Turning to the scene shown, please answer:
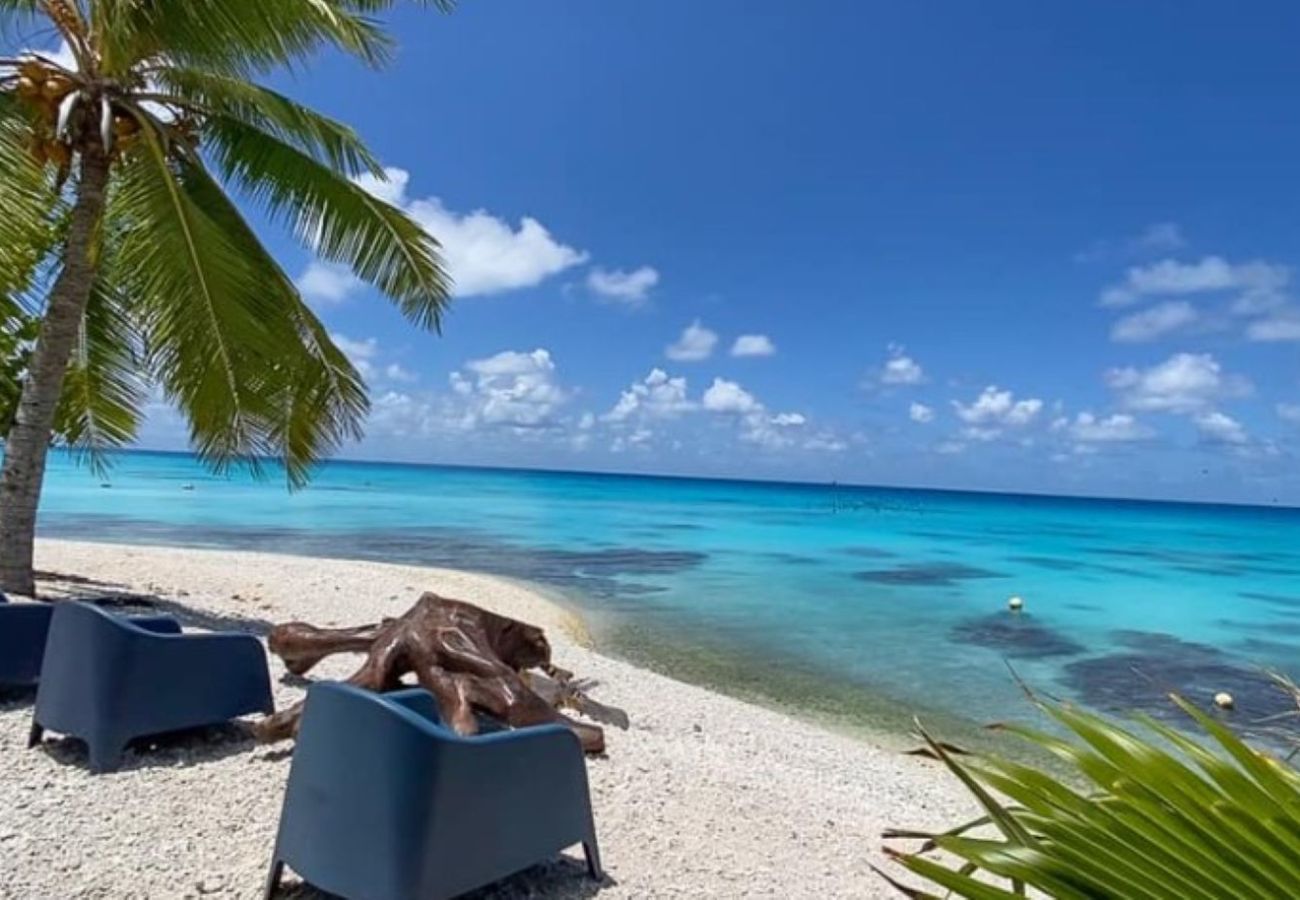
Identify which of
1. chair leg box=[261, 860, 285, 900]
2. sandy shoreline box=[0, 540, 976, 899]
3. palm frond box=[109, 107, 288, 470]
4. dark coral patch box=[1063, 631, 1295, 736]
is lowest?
dark coral patch box=[1063, 631, 1295, 736]

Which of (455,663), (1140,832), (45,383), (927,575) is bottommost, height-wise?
(927,575)

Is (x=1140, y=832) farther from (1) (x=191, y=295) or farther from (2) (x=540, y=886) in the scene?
(1) (x=191, y=295)

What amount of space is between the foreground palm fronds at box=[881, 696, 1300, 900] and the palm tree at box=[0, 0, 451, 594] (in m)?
7.36

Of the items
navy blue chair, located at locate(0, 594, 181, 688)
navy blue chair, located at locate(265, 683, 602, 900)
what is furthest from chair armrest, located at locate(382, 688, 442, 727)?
navy blue chair, located at locate(0, 594, 181, 688)

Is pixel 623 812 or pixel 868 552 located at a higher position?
pixel 623 812

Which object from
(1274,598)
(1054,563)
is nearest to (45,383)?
(1274,598)

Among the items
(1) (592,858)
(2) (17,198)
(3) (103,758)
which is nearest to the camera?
(1) (592,858)

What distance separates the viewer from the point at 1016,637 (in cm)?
1506

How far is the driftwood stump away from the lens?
483cm

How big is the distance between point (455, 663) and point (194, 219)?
4.79 metres

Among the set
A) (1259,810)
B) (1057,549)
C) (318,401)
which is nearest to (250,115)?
(318,401)

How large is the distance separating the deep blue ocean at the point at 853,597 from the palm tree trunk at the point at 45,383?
2125 mm

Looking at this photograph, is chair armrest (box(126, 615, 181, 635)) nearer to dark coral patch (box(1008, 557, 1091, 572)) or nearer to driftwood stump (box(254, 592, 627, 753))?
driftwood stump (box(254, 592, 627, 753))

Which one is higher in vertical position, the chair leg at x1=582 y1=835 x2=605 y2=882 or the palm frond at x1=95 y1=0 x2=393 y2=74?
the palm frond at x1=95 y1=0 x2=393 y2=74
